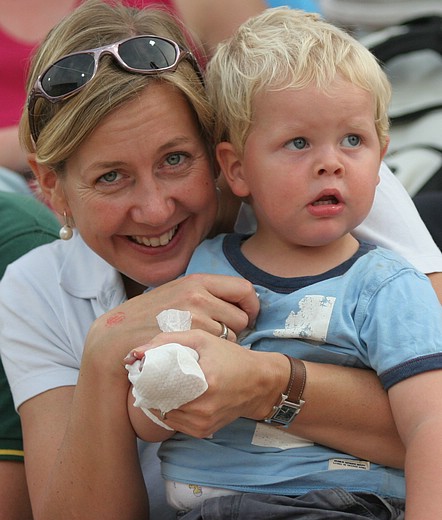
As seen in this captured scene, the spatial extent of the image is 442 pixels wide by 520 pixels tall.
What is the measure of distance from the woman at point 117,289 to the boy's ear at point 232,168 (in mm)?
63

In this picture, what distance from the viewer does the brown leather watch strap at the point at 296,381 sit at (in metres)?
1.99

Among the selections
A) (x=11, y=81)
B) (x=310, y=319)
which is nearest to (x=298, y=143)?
(x=310, y=319)

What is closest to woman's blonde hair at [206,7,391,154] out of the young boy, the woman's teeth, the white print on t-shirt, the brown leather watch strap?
the young boy

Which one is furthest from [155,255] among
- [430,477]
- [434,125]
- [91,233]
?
→ [434,125]

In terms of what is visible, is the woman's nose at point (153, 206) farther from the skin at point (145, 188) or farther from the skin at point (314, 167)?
the skin at point (314, 167)

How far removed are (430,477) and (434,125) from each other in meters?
2.39

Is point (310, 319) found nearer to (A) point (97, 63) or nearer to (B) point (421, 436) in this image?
(B) point (421, 436)

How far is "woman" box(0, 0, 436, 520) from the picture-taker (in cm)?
204

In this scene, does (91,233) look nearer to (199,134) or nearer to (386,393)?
(199,134)

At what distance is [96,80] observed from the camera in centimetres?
219

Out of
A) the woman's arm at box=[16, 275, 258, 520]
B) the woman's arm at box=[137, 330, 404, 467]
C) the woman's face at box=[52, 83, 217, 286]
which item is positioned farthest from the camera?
the woman's face at box=[52, 83, 217, 286]

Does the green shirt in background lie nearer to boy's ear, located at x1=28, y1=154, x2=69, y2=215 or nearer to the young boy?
boy's ear, located at x1=28, y1=154, x2=69, y2=215

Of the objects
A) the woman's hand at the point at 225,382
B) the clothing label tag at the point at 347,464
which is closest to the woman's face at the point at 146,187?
the woman's hand at the point at 225,382

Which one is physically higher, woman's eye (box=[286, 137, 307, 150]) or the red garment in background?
woman's eye (box=[286, 137, 307, 150])
